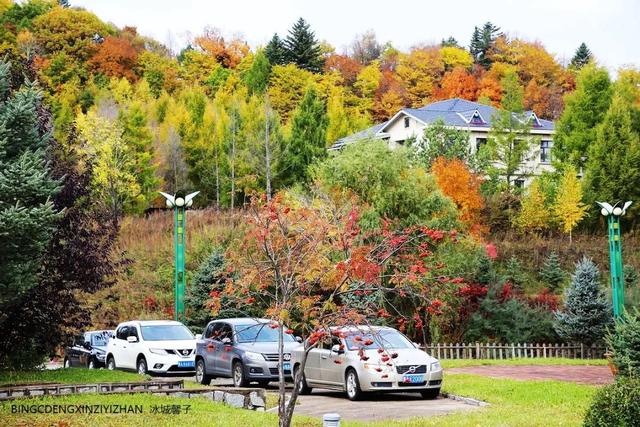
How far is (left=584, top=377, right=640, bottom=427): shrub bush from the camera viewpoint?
34.7ft

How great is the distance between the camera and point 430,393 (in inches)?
714

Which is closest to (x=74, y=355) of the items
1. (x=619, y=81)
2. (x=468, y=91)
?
(x=619, y=81)

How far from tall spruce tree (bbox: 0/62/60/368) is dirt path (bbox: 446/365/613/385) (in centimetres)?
1156

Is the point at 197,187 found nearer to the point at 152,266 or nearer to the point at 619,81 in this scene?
the point at 152,266

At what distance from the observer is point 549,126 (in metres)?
62.3

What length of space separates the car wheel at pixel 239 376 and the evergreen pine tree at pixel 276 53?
66.5 m

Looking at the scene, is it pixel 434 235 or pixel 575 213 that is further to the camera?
pixel 575 213

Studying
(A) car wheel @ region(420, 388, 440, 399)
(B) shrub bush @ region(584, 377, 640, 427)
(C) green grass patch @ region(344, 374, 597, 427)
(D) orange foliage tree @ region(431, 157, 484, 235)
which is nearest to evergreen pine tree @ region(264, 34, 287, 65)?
(D) orange foliage tree @ region(431, 157, 484, 235)

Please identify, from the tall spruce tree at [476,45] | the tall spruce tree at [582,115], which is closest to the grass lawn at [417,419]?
the tall spruce tree at [582,115]

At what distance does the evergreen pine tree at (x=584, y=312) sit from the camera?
31062mm

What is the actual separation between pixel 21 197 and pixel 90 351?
12.0 metres

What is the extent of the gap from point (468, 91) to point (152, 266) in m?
43.6

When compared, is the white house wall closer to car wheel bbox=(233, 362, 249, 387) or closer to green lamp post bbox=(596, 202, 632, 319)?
green lamp post bbox=(596, 202, 632, 319)

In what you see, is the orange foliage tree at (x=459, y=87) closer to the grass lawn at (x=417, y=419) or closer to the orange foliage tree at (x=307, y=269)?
the grass lawn at (x=417, y=419)
